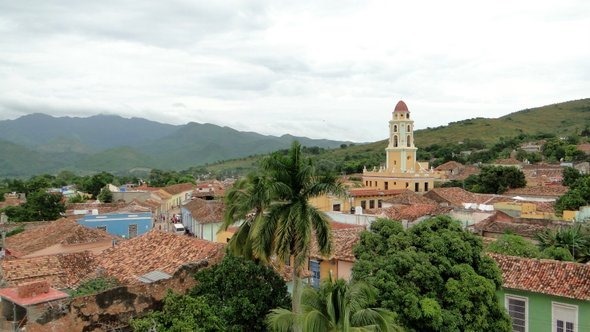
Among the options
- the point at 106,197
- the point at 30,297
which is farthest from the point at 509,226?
the point at 106,197

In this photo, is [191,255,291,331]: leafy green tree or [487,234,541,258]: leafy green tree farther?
[487,234,541,258]: leafy green tree

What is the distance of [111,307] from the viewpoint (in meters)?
11.9

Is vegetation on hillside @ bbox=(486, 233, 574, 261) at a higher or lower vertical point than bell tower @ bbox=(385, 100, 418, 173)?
lower

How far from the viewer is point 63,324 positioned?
1111 centimetres

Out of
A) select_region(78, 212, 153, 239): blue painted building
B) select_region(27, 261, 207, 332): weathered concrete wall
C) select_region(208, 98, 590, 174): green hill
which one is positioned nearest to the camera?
select_region(27, 261, 207, 332): weathered concrete wall

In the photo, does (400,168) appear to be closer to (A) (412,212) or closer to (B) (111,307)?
(A) (412,212)

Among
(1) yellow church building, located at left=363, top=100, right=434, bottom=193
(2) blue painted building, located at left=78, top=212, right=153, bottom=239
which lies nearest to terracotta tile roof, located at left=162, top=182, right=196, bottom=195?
(1) yellow church building, located at left=363, top=100, right=434, bottom=193

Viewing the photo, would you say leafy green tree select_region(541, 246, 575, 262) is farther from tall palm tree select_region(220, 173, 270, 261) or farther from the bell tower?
the bell tower

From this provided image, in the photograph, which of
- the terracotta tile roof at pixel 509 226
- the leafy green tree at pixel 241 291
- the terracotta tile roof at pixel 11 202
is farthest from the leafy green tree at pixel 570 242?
the terracotta tile roof at pixel 11 202

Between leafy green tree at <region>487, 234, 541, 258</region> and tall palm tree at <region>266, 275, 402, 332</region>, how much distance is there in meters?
9.63

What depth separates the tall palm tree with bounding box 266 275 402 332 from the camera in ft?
31.0

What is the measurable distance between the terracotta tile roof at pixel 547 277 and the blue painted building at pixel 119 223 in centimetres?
2405

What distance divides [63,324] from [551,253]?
15.9m

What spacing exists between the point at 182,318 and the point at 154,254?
6.91m
